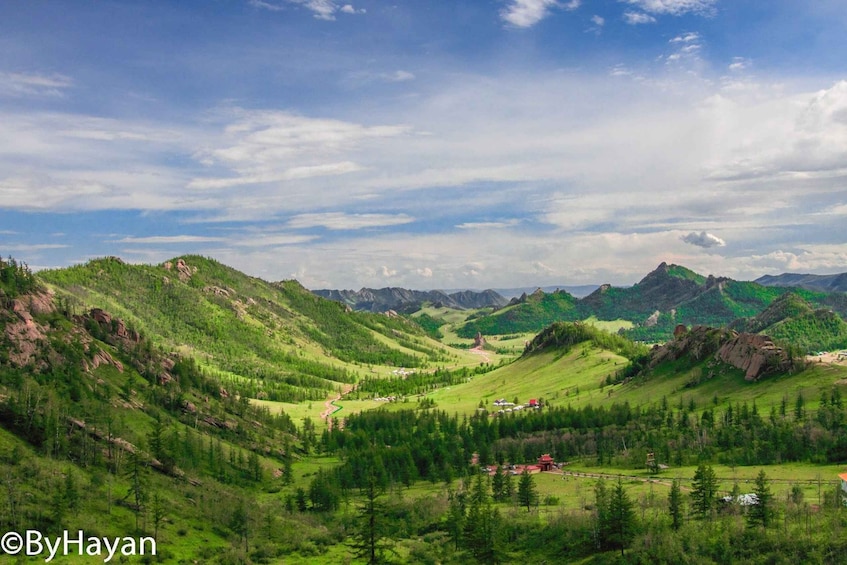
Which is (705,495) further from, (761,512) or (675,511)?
(761,512)

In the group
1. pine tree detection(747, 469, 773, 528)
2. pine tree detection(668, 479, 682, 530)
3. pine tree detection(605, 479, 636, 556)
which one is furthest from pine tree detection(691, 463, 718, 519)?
pine tree detection(605, 479, 636, 556)

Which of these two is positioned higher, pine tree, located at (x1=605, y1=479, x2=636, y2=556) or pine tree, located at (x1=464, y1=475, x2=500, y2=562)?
pine tree, located at (x1=605, y1=479, x2=636, y2=556)

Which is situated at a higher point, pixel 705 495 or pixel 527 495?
pixel 705 495

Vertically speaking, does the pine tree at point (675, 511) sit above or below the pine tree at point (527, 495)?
above

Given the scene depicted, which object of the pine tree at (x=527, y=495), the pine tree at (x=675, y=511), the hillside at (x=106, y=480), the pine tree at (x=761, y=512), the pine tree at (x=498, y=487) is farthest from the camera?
the pine tree at (x=498, y=487)

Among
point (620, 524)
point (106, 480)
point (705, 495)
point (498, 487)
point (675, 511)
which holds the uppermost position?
point (106, 480)

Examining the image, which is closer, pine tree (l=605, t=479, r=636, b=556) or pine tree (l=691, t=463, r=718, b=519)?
pine tree (l=605, t=479, r=636, b=556)

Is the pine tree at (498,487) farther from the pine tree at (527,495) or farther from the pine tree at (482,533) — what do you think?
the pine tree at (482,533)

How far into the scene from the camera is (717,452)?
18488cm

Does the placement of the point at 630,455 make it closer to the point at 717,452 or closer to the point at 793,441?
the point at 717,452

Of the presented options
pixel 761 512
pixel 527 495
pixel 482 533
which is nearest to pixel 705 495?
pixel 761 512

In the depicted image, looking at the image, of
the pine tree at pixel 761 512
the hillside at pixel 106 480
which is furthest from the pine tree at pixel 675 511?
the hillside at pixel 106 480

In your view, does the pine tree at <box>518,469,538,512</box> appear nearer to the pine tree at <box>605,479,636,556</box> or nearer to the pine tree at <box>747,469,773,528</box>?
the pine tree at <box>605,479,636,556</box>

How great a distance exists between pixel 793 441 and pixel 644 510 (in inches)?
2860
